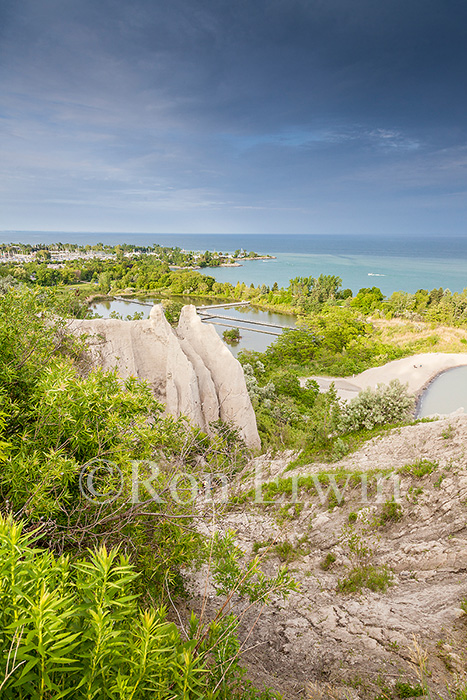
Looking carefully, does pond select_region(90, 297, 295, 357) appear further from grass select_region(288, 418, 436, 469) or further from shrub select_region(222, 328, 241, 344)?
grass select_region(288, 418, 436, 469)

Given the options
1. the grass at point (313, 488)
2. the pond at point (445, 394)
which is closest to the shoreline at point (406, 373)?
the pond at point (445, 394)

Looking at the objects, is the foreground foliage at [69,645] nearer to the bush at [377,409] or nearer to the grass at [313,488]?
the grass at [313,488]

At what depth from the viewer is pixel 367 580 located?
4965 millimetres

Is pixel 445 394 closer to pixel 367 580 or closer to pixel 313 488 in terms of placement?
pixel 313 488

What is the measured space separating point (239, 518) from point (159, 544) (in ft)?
14.3

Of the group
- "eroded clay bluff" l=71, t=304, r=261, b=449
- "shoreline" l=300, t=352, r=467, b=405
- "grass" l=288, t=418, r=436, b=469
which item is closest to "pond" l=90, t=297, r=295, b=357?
"shoreline" l=300, t=352, r=467, b=405

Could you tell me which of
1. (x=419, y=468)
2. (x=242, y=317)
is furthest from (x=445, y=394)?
(x=242, y=317)

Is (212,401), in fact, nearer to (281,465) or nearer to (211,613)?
(281,465)

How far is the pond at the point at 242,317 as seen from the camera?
37594mm

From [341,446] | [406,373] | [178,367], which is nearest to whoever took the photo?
[341,446]

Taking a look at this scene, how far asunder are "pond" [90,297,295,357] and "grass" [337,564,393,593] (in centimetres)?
2909

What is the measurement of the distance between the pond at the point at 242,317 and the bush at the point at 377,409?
24.3 meters

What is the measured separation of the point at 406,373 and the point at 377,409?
1698 centimetres

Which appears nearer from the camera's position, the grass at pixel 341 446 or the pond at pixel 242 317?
the grass at pixel 341 446
